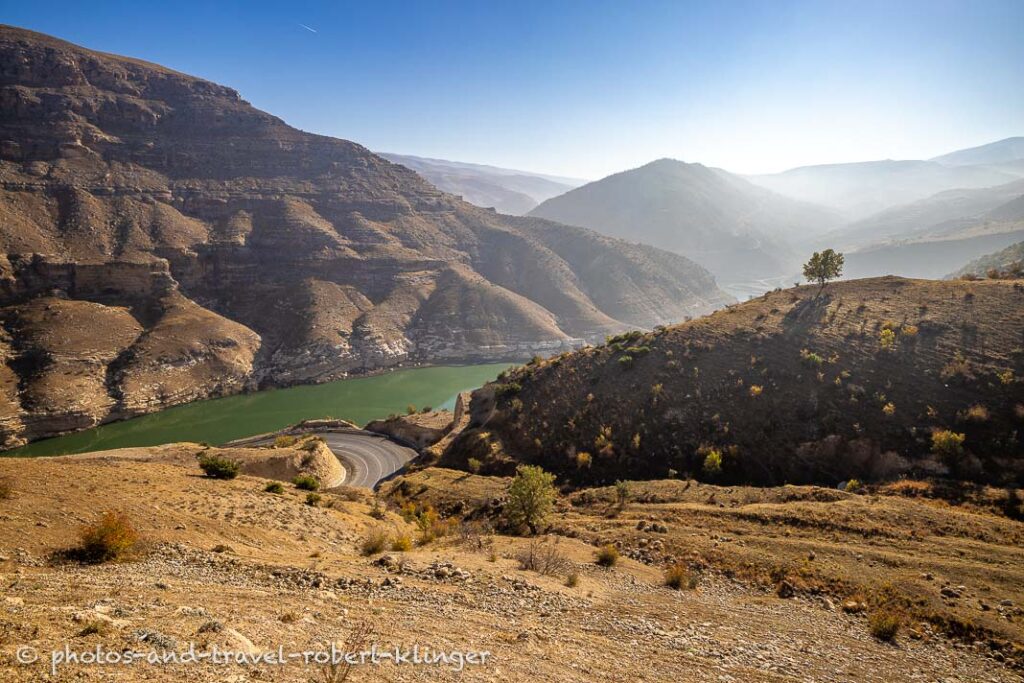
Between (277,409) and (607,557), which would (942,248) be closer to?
(607,557)

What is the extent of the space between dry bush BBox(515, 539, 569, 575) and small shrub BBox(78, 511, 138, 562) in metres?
10.9

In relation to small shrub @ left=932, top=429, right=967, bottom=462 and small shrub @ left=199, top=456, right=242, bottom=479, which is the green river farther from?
small shrub @ left=932, top=429, right=967, bottom=462

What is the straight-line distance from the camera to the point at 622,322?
122 meters

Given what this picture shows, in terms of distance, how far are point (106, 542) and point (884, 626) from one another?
783 inches

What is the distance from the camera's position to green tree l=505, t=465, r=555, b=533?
20203mm

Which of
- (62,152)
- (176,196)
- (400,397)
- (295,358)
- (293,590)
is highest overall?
(62,152)

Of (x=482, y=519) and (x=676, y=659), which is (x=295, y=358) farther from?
(x=676, y=659)

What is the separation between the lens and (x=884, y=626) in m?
11.5

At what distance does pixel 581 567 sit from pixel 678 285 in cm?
14272

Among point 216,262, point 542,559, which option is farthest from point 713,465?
point 216,262

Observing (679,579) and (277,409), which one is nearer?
(679,579)

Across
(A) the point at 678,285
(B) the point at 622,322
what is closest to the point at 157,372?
(B) the point at 622,322

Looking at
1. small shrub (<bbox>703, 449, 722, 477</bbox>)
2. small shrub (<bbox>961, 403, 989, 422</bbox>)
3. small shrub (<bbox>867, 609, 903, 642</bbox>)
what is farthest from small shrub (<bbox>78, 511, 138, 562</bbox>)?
small shrub (<bbox>961, 403, 989, 422</bbox>)

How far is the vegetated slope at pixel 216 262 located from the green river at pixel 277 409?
275 centimetres
